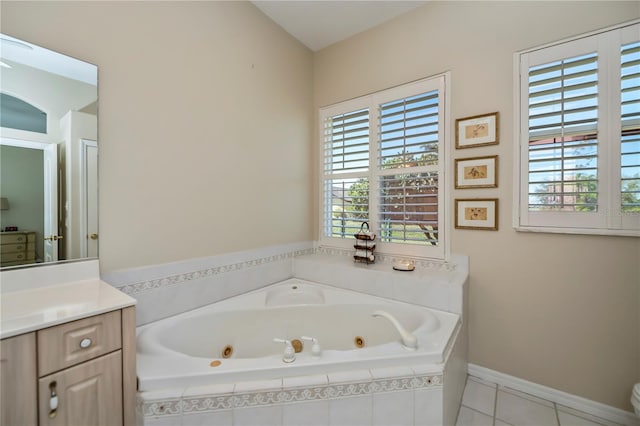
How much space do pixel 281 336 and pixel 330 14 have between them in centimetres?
267

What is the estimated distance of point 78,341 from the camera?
96cm

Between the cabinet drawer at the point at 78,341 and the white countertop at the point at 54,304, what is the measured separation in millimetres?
29

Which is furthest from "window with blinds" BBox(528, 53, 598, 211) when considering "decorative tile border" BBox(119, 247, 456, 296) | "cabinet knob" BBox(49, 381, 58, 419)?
"cabinet knob" BBox(49, 381, 58, 419)

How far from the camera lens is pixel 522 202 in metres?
1.78

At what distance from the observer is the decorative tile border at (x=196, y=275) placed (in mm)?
1540

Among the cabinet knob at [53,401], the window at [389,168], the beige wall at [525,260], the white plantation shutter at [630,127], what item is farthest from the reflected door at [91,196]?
the white plantation shutter at [630,127]

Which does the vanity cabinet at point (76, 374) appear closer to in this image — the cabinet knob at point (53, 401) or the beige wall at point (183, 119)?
the cabinet knob at point (53, 401)

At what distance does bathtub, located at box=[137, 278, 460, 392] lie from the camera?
46.4 inches

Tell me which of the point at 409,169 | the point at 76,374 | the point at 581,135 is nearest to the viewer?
the point at 76,374

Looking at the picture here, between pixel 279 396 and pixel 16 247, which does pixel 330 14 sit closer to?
pixel 16 247

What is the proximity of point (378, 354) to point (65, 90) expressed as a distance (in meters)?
2.02

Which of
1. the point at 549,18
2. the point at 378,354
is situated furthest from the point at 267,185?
the point at 549,18

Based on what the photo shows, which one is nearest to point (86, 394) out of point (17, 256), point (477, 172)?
point (17, 256)

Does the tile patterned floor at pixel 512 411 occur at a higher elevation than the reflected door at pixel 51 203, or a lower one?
lower
